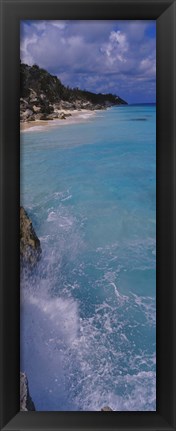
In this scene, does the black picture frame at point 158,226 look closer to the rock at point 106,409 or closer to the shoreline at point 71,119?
the rock at point 106,409

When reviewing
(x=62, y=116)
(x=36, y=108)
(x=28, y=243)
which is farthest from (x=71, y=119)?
(x=28, y=243)

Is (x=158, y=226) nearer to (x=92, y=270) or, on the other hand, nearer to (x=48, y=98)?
(x=92, y=270)

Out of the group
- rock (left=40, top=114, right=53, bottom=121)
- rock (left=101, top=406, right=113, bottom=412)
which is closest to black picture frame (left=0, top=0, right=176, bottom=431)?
rock (left=101, top=406, right=113, bottom=412)

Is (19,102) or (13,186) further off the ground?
(19,102)

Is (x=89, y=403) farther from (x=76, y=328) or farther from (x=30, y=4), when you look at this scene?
(x=30, y=4)

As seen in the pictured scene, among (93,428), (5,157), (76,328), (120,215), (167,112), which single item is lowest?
(93,428)

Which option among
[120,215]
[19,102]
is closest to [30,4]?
[19,102]

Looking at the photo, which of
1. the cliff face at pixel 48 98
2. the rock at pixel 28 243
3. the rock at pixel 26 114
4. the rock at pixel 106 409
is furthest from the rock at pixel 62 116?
the rock at pixel 106 409
